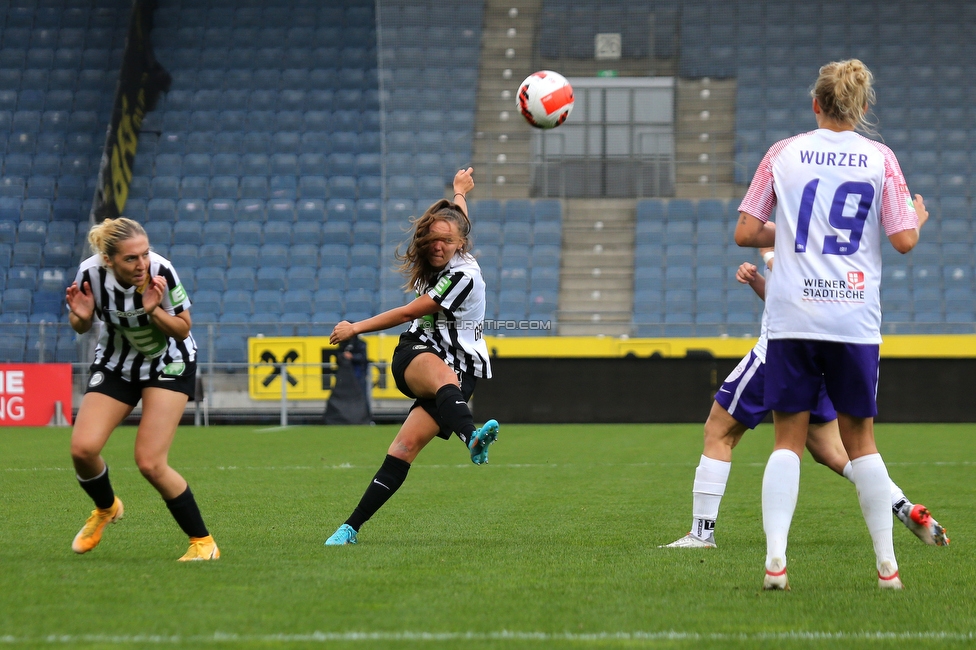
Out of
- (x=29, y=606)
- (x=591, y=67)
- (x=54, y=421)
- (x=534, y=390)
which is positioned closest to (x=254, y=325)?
(x=54, y=421)

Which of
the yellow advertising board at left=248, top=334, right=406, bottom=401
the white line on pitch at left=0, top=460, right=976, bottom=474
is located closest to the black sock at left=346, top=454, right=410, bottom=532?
the white line on pitch at left=0, top=460, right=976, bottom=474

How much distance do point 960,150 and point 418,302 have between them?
21.4 meters

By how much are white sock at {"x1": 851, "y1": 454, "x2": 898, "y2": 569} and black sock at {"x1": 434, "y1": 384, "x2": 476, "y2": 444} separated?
Result: 1.85 m

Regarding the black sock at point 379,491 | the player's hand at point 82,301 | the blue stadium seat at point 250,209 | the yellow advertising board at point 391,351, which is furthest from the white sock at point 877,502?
the blue stadium seat at point 250,209

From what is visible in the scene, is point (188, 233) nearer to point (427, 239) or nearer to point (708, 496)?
point (427, 239)

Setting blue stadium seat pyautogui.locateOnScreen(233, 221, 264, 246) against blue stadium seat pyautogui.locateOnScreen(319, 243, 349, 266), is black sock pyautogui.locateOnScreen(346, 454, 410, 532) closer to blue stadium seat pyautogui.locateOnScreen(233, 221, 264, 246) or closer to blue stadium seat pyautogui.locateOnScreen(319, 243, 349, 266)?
blue stadium seat pyautogui.locateOnScreen(319, 243, 349, 266)

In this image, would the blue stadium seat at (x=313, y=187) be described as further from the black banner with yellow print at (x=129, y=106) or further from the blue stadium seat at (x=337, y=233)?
the black banner with yellow print at (x=129, y=106)

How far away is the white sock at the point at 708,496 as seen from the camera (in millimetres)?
5703

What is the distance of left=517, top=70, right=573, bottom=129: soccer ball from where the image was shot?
7734mm

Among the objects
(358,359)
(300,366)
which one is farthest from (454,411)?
(300,366)

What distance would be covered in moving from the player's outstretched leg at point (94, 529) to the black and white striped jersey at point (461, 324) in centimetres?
170

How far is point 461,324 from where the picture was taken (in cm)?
592

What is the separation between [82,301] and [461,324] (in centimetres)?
186

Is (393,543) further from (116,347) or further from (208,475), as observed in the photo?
(208,475)
